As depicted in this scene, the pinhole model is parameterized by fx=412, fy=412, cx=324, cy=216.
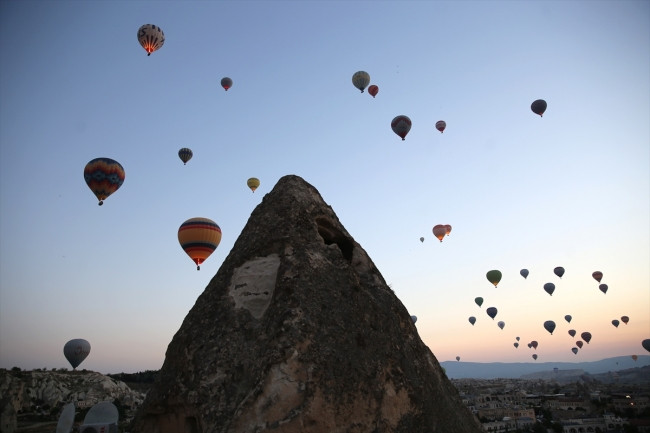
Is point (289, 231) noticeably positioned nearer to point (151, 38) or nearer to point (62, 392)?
point (151, 38)

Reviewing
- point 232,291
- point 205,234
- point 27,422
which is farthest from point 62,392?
point 232,291

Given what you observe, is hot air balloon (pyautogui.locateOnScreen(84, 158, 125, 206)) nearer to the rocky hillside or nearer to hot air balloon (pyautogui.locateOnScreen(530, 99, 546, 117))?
hot air balloon (pyautogui.locateOnScreen(530, 99, 546, 117))

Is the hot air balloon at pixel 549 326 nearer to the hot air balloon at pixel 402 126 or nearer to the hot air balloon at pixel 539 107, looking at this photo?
the hot air balloon at pixel 539 107

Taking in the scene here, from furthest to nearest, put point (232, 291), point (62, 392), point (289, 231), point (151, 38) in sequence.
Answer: point (62, 392)
point (151, 38)
point (289, 231)
point (232, 291)

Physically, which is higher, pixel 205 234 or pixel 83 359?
pixel 205 234

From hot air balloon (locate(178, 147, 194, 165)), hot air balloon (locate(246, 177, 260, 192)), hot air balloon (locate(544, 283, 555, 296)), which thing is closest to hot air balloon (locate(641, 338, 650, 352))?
hot air balloon (locate(544, 283, 555, 296))

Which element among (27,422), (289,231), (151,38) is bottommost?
(27,422)

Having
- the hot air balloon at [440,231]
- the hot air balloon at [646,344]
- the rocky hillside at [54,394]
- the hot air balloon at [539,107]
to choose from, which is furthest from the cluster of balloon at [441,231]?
the rocky hillside at [54,394]

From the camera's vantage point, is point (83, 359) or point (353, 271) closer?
point (353, 271)
